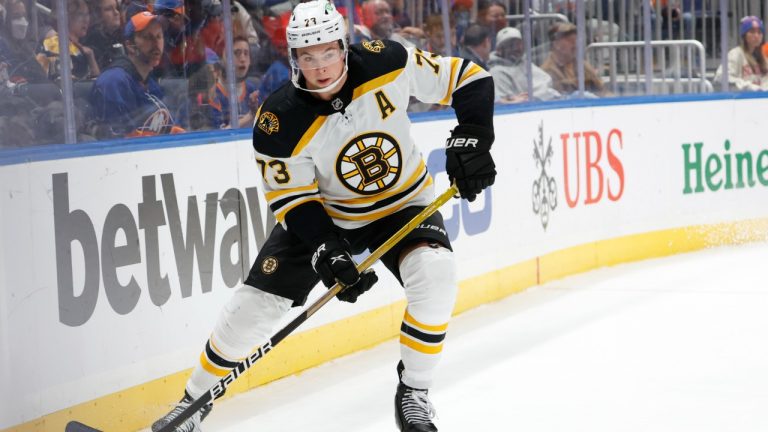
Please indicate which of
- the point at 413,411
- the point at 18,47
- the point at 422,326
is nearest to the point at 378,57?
the point at 422,326

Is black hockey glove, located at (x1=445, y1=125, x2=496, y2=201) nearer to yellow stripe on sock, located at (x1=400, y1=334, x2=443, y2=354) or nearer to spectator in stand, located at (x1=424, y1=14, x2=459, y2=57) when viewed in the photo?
yellow stripe on sock, located at (x1=400, y1=334, x2=443, y2=354)

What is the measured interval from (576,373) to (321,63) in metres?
1.77

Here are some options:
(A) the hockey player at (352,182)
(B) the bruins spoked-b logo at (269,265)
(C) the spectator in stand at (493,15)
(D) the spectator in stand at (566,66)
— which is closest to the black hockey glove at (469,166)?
(A) the hockey player at (352,182)

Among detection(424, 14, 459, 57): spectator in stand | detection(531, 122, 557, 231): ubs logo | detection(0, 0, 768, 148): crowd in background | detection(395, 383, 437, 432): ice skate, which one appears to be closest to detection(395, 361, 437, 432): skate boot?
detection(395, 383, 437, 432): ice skate

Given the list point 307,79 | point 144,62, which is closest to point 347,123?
point 307,79

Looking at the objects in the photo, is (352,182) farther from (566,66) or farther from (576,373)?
(566,66)

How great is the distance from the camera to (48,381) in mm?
3369

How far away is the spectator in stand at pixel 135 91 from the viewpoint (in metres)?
3.82

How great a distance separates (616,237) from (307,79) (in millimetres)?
4021

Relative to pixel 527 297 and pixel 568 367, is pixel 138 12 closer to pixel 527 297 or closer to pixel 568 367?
pixel 568 367

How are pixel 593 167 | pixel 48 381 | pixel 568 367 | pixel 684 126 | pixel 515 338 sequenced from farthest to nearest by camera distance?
pixel 684 126, pixel 593 167, pixel 515 338, pixel 568 367, pixel 48 381

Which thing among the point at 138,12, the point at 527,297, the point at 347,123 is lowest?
the point at 527,297

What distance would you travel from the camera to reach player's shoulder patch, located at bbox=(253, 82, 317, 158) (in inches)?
123

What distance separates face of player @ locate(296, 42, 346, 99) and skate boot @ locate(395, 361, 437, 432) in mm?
859
